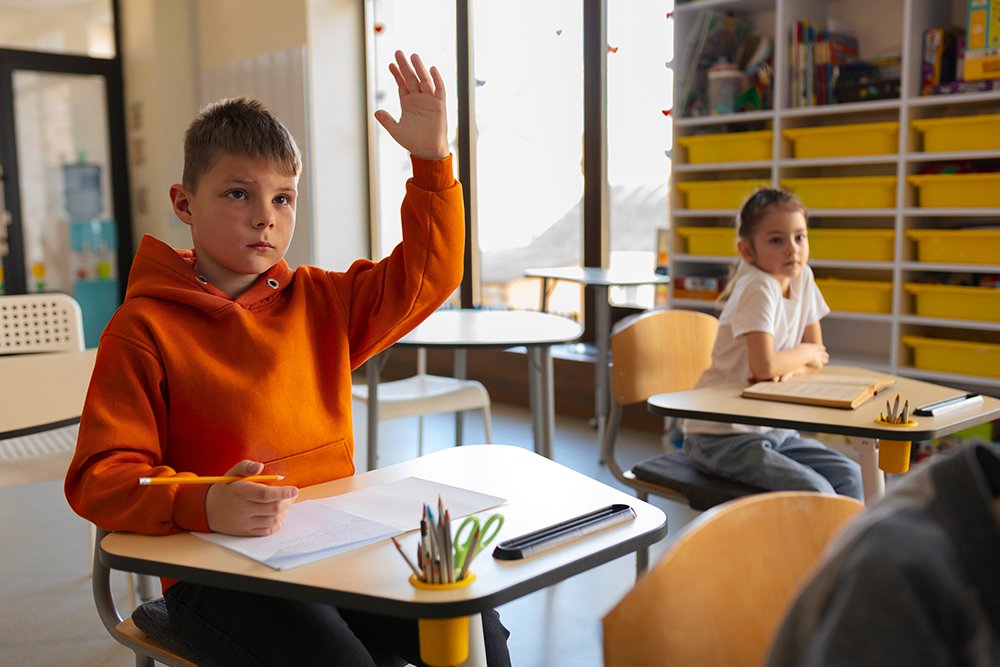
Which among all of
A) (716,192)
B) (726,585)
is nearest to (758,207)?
(716,192)

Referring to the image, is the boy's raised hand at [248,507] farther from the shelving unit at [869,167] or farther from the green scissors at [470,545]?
the shelving unit at [869,167]

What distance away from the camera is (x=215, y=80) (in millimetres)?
6605

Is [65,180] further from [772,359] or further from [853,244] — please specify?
[772,359]

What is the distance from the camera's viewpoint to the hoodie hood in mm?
1253

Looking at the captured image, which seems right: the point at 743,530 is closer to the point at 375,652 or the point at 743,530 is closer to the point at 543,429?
the point at 375,652

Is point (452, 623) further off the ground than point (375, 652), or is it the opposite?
point (452, 623)

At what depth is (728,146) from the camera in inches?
144

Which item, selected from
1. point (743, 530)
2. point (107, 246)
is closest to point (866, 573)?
point (743, 530)

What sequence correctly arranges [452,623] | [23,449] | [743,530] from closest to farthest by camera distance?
[743,530], [452,623], [23,449]

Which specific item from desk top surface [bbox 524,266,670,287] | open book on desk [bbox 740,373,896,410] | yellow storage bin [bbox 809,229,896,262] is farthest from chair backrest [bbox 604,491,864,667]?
desk top surface [bbox 524,266,670,287]

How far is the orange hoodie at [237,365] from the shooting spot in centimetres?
111

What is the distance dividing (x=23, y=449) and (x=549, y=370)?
144 centimetres

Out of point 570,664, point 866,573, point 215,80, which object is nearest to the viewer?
point 866,573

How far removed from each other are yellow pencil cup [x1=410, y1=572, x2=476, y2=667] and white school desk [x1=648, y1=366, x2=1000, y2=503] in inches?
36.4
